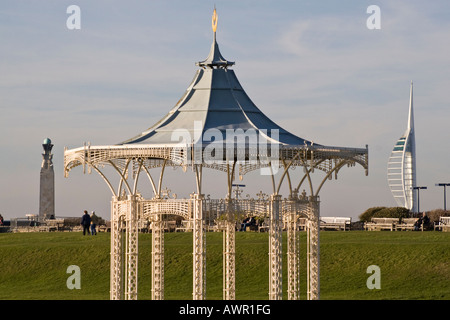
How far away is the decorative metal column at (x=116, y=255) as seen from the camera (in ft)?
106

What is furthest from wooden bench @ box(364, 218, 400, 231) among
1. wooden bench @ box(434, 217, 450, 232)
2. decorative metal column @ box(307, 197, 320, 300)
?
decorative metal column @ box(307, 197, 320, 300)

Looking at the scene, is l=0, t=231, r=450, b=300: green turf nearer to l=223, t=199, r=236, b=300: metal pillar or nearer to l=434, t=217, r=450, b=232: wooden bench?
l=434, t=217, r=450, b=232: wooden bench

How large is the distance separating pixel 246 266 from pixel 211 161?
528 inches

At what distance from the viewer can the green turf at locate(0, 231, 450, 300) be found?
40.7 m

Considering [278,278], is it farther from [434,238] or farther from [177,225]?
[177,225]

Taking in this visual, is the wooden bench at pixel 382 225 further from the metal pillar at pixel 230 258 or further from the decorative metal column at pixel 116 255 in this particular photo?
the decorative metal column at pixel 116 255

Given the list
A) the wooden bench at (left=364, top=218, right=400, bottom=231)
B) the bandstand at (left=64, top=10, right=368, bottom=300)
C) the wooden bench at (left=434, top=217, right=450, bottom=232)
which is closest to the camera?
the bandstand at (left=64, top=10, right=368, bottom=300)

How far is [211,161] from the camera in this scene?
32.0m

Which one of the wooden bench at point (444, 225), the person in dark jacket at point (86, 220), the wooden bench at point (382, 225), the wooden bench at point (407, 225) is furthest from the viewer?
the wooden bench at point (382, 225)

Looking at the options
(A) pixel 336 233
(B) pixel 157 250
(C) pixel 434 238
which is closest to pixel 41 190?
(A) pixel 336 233

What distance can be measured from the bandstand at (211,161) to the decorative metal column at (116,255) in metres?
0.03

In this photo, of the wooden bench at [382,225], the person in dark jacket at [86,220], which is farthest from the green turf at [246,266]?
the wooden bench at [382,225]

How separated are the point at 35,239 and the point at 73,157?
71.8ft

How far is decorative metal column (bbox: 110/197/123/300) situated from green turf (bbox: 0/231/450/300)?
785 cm
